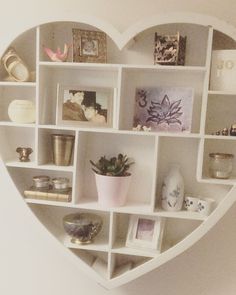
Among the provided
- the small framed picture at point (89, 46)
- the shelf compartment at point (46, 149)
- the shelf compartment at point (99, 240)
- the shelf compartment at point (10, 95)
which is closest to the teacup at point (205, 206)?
the shelf compartment at point (99, 240)

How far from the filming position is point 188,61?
1415mm

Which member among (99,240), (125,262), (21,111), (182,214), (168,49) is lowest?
(125,262)

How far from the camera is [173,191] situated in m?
1.38

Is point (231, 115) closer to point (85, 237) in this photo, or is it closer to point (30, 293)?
point (85, 237)

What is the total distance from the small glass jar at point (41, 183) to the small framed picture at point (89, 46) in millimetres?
497

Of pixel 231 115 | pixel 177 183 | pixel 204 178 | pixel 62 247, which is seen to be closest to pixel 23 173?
pixel 62 247

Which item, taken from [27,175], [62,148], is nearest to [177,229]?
[62,148]

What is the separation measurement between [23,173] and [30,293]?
0.57m

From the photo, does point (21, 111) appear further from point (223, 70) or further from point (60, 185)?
point (223, 70)

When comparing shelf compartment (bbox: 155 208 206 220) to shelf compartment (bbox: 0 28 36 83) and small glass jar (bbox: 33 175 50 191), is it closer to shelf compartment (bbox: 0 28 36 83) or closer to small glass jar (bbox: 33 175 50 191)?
small glass jar (bbox: 33 175 50 191)

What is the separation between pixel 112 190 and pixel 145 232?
0.23 meters

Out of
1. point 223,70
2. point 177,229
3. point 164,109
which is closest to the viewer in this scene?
point 223,70

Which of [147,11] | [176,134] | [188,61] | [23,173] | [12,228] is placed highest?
[147,11]

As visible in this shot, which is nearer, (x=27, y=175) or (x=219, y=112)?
(x=219, y=112)
